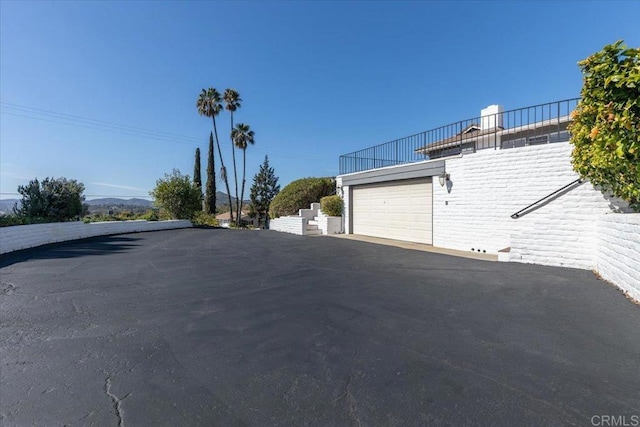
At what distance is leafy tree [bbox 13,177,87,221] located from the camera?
14.8 m

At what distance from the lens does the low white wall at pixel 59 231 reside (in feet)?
36.2

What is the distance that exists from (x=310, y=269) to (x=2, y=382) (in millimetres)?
5514

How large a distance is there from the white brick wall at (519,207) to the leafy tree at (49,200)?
16.9 m

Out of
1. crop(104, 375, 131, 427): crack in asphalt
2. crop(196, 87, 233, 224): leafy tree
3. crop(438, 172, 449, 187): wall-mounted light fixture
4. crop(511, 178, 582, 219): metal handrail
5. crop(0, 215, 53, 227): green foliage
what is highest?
crop(196, 87, 233, 224): leafy tree

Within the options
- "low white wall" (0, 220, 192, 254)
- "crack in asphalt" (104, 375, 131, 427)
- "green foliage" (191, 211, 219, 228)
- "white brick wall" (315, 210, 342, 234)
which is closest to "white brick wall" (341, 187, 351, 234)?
"white brick wall" (315, 210, 342, 234)

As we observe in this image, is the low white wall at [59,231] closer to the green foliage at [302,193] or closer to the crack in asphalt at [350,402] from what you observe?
the green foliage at [302,193]

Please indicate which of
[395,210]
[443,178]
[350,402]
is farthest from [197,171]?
[350,402]

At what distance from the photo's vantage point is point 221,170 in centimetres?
3572

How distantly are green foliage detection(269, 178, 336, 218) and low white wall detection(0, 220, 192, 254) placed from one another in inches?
304

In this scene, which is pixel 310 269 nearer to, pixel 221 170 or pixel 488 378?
pixel 488 378

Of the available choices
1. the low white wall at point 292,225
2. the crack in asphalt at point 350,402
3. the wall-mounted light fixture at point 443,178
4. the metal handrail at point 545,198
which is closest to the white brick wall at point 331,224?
the low white wall at point 292,225

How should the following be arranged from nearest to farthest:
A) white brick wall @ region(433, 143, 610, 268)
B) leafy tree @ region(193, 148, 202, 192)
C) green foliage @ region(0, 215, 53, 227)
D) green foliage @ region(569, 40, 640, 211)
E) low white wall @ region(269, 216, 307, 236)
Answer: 1. green foliage @ region(569, 40, 640, 211)
2. white brick wall @ region(433, 143, 610, 268)
3. green foliage @ region(0, 215, 53, 227)
4. low white wall @ region(269, 216, 307, 236)
5. leafy tree @ region(193, 148, 202, 192)

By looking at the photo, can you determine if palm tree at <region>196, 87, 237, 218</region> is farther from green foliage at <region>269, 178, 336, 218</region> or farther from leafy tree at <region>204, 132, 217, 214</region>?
green foliage at <region>269, 178, 336, 218</region>

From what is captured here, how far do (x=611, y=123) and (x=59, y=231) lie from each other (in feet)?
60.3
